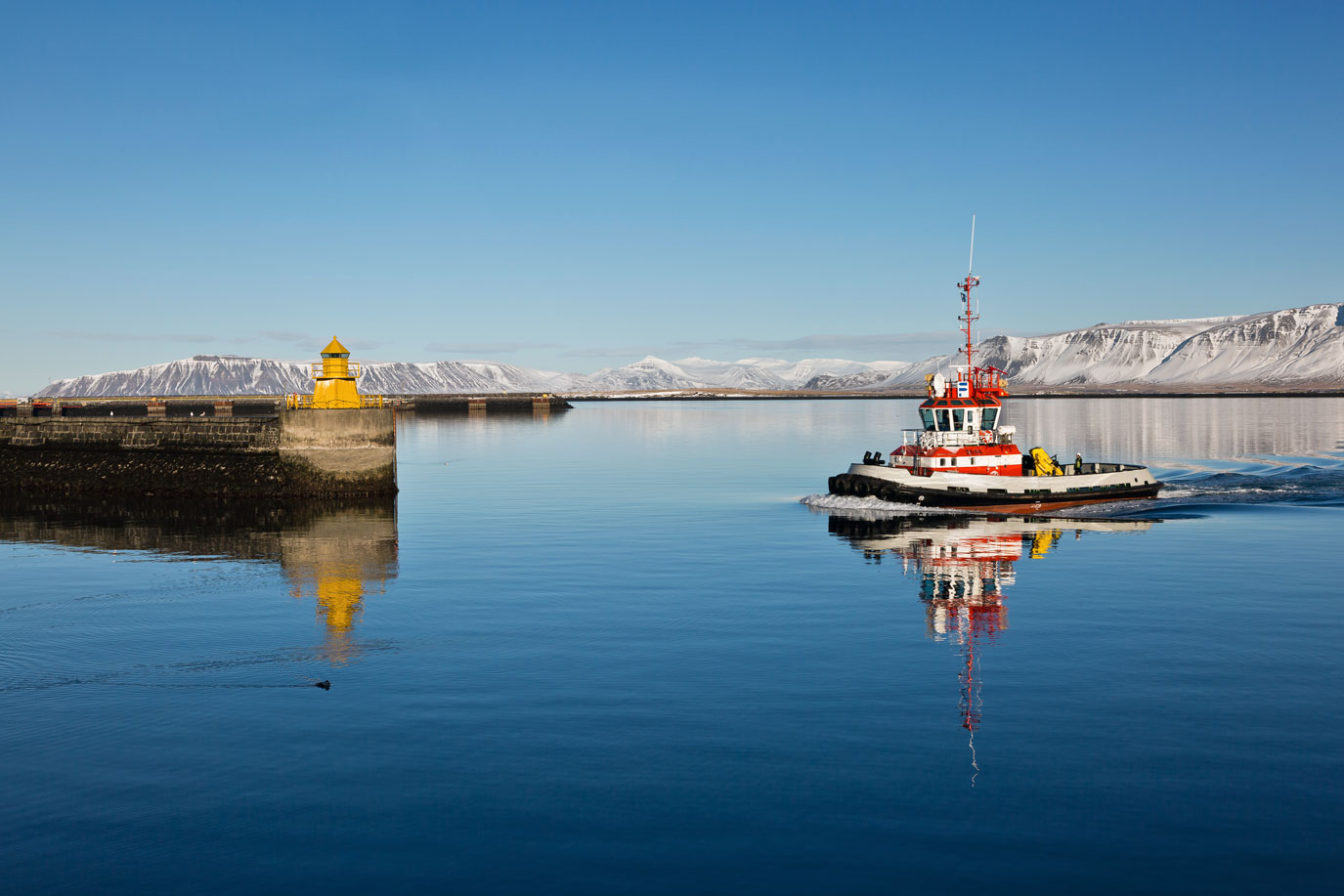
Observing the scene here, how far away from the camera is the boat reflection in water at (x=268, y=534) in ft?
93.8

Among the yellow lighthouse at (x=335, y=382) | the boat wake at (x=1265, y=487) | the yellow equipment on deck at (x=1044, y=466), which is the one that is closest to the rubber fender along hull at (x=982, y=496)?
the yellow equipment on deck at (x=1044, y=466)

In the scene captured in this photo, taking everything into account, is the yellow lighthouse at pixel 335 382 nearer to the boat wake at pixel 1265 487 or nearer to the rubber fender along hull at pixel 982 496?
the rubber fender along hull at pixel 982 496

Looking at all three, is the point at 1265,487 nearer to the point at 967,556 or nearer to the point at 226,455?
the point at 967,556

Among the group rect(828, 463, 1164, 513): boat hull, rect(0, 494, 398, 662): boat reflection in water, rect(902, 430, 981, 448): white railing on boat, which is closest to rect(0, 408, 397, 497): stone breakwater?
rect(0, 494, 398, 662): boat reflection in water

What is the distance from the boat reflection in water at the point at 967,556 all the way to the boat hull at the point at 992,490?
154 centimetres

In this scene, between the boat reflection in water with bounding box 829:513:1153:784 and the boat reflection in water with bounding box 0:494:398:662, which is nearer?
Result: the boat reflection in water with bounding box 829:513:1153:784

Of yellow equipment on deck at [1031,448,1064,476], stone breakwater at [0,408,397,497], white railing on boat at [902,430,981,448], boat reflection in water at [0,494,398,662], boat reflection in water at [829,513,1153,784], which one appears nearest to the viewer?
boat reflection in water at [829,513,1153,784]

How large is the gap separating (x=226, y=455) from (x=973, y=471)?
124 ft

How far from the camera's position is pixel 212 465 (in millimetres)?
54000

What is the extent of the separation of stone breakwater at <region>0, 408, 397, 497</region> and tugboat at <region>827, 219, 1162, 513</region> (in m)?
24.2

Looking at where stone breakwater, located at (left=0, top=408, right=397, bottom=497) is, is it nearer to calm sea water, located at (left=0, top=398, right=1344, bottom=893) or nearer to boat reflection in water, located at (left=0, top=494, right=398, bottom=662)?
boat reflection in water, located at (left=0, top=494, right=398, bottom=662)

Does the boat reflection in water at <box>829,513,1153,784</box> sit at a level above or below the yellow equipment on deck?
below

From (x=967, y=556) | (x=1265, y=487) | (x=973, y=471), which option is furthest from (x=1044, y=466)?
(x=967, y=556)

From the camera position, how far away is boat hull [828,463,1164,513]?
162ft
